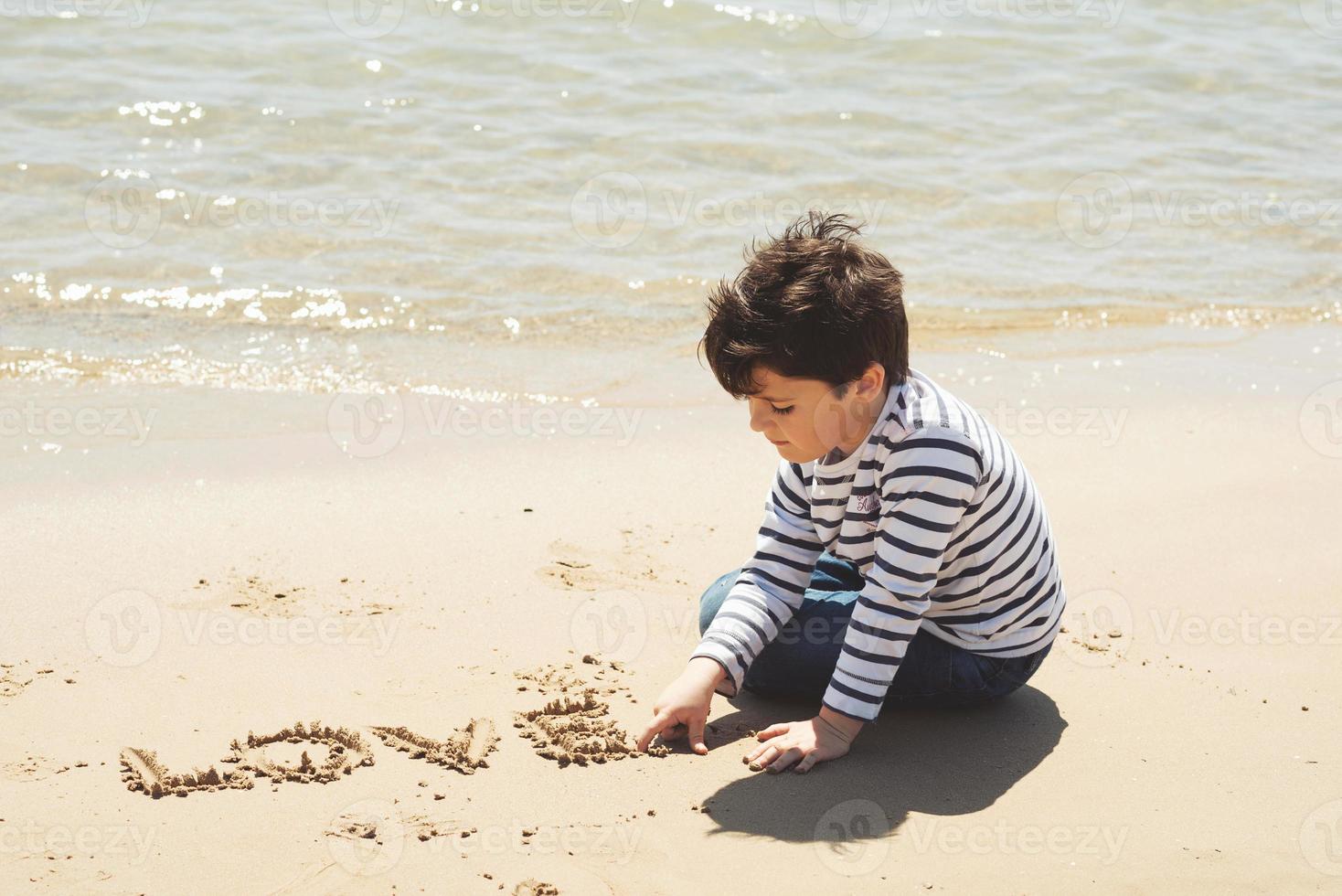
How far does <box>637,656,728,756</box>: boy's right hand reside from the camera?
7.97 feet

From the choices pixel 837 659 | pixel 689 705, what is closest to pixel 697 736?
pixel 689 705

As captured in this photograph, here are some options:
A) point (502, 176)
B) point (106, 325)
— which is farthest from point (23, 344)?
point (502, 176)

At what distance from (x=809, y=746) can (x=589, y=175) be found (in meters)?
4.71

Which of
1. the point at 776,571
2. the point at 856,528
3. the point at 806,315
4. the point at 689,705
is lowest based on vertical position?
the point at 689,705

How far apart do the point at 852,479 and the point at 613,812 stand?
2.35 ft

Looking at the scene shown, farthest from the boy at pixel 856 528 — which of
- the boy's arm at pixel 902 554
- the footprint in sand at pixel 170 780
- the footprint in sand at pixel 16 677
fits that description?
the footprint in sand at pixel 16 677

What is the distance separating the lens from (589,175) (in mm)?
6668

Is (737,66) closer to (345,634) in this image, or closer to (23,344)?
(23,344)

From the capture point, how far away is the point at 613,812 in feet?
7.46

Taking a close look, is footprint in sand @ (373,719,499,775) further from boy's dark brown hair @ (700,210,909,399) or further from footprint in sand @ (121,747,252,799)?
boy's dark brown hair @ (700,210,909,399)

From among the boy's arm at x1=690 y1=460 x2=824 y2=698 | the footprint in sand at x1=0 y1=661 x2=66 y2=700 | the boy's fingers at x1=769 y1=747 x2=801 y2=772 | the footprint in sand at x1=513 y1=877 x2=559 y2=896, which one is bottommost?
Result: the footprint in sand at x1=513 y1=877 x2=559 y2=896

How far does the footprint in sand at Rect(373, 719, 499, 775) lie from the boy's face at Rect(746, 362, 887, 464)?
765 mm

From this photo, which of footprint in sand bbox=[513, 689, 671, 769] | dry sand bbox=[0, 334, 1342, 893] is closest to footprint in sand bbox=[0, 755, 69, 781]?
dry sand bbox=[0, 334, 1342, 893]

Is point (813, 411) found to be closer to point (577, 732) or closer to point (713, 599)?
point (713, 599)
